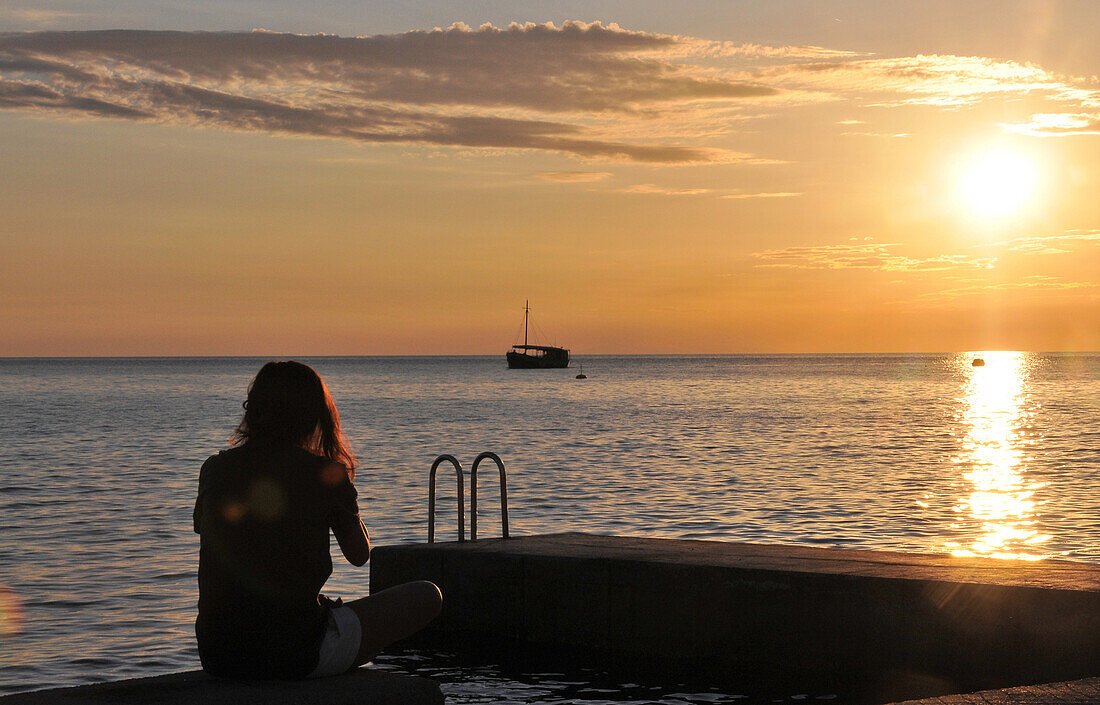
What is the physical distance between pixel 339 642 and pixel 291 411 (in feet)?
3.36

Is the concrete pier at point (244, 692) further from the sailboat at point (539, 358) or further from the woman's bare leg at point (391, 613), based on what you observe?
the sailboat at point (539, 358)

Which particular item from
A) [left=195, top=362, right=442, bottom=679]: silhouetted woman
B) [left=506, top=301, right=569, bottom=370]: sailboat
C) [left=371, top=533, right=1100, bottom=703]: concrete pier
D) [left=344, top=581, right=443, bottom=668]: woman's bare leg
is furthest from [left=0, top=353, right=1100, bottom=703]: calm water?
[left=506, top=301, right=569, bottom=370]: sailboat

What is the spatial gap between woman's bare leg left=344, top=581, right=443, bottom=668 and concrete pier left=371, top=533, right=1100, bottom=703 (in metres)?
3.69

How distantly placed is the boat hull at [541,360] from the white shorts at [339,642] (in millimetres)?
163214

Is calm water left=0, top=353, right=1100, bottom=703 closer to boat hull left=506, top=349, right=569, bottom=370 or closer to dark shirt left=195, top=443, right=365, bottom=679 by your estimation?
dark shirt left=195, top=443, right=365, bottom=679

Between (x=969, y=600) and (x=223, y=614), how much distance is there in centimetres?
500

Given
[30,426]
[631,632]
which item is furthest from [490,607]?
[30,426]

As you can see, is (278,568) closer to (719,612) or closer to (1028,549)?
(719,612)

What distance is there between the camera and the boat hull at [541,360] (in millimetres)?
170375

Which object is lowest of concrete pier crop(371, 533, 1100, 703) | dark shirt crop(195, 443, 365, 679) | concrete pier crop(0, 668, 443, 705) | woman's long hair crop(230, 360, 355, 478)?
concrete pier crop(371, 533, 1100, 703)

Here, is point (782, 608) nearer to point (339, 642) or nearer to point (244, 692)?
point (339, 642)

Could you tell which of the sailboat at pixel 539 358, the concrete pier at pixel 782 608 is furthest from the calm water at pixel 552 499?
the sailboat at pixel 539 358

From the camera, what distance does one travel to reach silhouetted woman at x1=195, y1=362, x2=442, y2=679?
486 centimetres

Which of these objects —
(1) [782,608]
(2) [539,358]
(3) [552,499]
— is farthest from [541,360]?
(1) [782,608]
